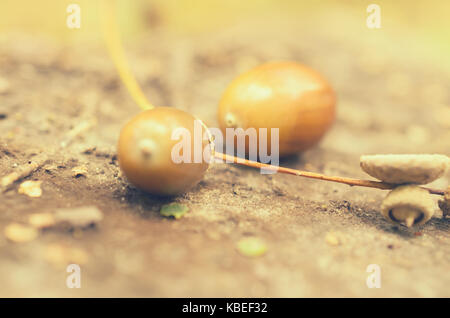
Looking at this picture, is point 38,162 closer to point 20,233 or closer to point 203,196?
point 20,233

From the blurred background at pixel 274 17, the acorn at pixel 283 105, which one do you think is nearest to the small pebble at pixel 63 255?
the acorn at pixel 283 105

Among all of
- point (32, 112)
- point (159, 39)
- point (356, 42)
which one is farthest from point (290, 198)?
point (356, 42)

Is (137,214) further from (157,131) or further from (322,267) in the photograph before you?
(322,267)

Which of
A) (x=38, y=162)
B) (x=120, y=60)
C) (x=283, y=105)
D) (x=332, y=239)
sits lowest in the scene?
(x=332, y=239)

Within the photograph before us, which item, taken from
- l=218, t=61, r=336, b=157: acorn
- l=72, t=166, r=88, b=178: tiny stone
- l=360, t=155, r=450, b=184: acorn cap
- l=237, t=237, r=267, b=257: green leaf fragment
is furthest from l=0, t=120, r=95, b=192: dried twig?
l=360, t=155, r=450, b=184: acorn cap

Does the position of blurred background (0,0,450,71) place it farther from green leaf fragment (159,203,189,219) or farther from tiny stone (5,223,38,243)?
tiny stone (5,223,38,243)

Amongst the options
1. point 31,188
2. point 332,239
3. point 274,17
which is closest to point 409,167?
point 332,239

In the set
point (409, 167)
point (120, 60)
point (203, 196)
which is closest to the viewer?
point (409, 167)
